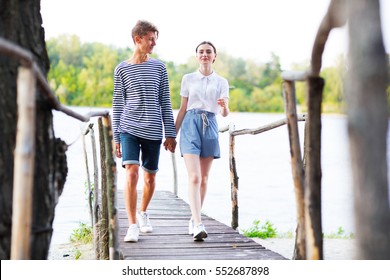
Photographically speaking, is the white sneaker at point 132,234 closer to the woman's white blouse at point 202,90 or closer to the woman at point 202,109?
the woman at point 202,109

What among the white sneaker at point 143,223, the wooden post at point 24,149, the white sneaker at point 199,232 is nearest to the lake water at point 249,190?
the white sneaker at point 143,223

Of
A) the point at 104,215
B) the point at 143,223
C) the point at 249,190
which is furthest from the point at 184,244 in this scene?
the point at 249,190

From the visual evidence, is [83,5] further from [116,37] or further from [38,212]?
[38,212]

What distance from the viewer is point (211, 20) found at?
26.4 meters

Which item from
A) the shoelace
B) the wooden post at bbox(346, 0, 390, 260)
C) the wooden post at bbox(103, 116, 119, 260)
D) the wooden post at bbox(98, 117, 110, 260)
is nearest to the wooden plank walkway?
the wooden post at bbox(98, 117, 110, 260)

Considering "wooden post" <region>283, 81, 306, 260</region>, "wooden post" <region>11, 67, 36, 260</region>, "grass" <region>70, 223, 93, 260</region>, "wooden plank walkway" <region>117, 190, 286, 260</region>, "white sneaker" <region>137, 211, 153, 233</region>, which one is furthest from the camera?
"grass" <region>70, 223, 93, 260</region>

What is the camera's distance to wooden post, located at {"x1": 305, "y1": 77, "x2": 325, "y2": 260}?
8.93 ft

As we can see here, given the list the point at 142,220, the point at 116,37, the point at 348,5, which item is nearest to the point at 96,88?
the point at 116,37

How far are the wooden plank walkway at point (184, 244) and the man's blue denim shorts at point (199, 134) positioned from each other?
55cm

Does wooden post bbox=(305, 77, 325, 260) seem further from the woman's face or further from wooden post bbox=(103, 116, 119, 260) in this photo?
the woman's face

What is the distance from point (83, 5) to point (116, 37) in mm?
4758

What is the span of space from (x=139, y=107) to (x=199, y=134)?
0.42 metres

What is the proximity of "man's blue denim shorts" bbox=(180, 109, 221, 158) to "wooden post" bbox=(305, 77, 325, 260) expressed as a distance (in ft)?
5.08
